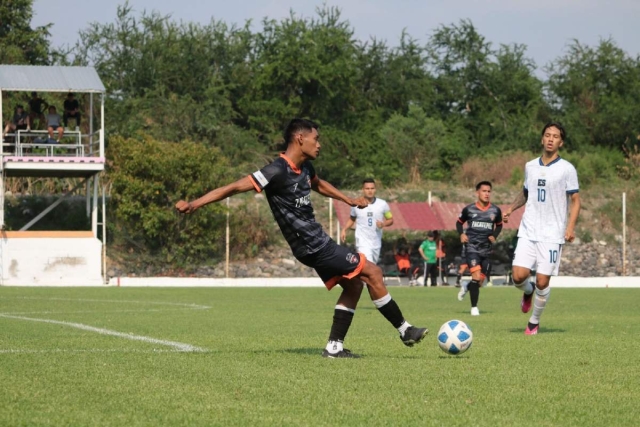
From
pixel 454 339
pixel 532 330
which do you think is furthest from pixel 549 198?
pixel 454 339

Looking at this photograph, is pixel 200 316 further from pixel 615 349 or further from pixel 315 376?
pixel 315 376

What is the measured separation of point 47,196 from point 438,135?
21.6m

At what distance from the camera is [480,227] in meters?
17.7

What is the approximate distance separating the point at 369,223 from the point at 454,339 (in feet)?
33.2

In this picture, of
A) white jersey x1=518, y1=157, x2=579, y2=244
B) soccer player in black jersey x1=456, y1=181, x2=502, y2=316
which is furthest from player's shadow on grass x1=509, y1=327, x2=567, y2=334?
soccer player in black jersey x1=456, y1=181, x2=502, y2=316

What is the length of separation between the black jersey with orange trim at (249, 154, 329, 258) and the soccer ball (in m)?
1.28

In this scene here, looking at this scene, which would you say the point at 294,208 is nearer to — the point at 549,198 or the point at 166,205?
the point at 549,198

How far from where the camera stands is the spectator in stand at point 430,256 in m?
34.6

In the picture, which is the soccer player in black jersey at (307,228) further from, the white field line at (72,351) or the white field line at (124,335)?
the white field line at (72,351)

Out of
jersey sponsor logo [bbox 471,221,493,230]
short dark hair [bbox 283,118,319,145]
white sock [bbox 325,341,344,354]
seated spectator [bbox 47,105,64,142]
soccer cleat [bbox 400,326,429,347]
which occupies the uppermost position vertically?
seated spectator [bbox 47,105,64,142]

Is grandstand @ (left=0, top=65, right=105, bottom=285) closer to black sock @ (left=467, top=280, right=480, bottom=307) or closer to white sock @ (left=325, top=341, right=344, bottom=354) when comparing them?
black sock @ (left=467, top=280, right=480, bottom=307)

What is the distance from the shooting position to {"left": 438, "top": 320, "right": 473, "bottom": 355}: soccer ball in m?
8.95

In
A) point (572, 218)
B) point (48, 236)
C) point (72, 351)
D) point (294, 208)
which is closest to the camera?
point (294, 208)

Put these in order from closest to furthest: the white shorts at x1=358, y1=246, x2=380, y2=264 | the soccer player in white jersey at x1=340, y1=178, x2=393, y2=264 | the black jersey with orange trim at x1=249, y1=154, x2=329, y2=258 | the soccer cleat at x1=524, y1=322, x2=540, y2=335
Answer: the black jersey with orange trim at x1=249, y1=154, x2=329, y2=258 < the soccer cleat at x1=524, y1=322, x2=540, y2=335 < the soccer player in white jersey at x1=340, y1=178, x2=393, y2=264 < the white shorts at x1=358, y1=246, x2=380, y2=264
